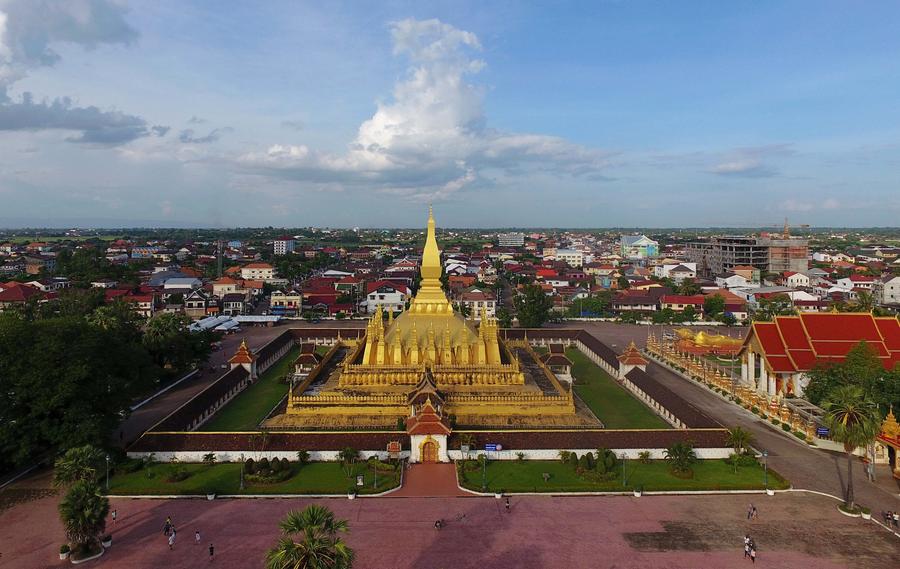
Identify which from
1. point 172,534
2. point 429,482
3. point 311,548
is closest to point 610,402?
point 429,482

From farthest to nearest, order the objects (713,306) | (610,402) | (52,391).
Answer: (713,306) < (610,402) < (52,391)

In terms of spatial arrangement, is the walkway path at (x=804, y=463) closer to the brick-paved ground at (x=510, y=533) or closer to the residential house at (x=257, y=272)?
the brick-paved ground at (x=510, y=533)

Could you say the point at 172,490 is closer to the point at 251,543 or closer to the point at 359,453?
the point at 251,543

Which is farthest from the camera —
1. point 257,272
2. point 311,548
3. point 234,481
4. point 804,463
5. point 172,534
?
point 257,272

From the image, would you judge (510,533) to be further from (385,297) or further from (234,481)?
(385,297)

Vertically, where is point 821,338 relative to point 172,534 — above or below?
above

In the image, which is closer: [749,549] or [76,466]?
[749,549]

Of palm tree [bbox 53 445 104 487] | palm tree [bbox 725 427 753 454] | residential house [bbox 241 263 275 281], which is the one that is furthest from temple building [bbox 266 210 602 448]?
residential house [bbox 241 263 275 281]

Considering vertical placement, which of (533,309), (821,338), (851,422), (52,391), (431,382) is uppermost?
(821,338)

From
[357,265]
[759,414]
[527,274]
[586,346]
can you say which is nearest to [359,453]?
[759,414]
